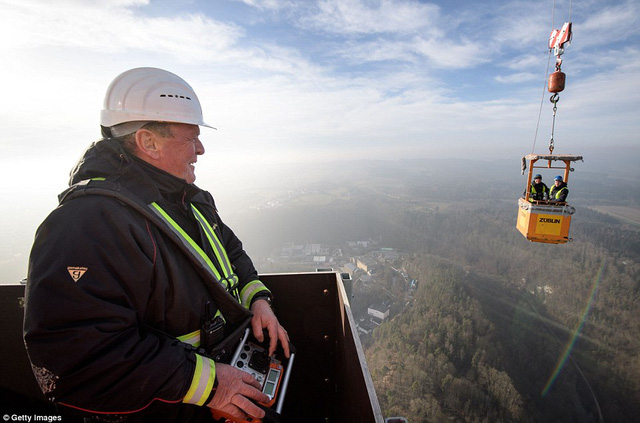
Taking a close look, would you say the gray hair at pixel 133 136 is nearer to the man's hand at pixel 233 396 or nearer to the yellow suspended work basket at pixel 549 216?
the man's hand at pixel 233 396

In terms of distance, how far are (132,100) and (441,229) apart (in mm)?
55224

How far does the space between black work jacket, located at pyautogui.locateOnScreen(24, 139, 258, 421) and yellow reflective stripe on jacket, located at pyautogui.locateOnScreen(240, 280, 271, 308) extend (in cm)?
64

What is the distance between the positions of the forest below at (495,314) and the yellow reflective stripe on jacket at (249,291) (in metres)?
17.1

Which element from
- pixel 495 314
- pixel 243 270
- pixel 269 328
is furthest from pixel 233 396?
pixel 495 314

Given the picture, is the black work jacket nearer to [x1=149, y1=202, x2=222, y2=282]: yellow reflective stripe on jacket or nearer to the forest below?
[x1=149, y1=202, x2=222, y2=282]: yellow reflective stripe on jacket

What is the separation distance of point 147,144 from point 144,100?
26 centimetres

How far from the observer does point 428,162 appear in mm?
115000

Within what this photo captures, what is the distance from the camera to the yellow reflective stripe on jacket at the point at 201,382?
4.59 feet

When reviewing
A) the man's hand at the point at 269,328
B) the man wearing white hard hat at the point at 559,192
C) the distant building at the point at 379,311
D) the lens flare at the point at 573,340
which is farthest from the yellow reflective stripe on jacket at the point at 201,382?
the lens flare at the point at 573,340

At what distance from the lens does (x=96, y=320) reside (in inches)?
48.4

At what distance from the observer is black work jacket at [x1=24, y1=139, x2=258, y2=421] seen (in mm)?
1180

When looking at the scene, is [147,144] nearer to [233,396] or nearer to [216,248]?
[216,248]

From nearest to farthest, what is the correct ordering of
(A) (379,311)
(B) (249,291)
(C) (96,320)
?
(C) (96,320) → (B) (249,291) → (A) (379,311)

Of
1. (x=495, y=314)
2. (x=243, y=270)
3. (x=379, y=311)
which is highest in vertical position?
(x=243, y=270)
